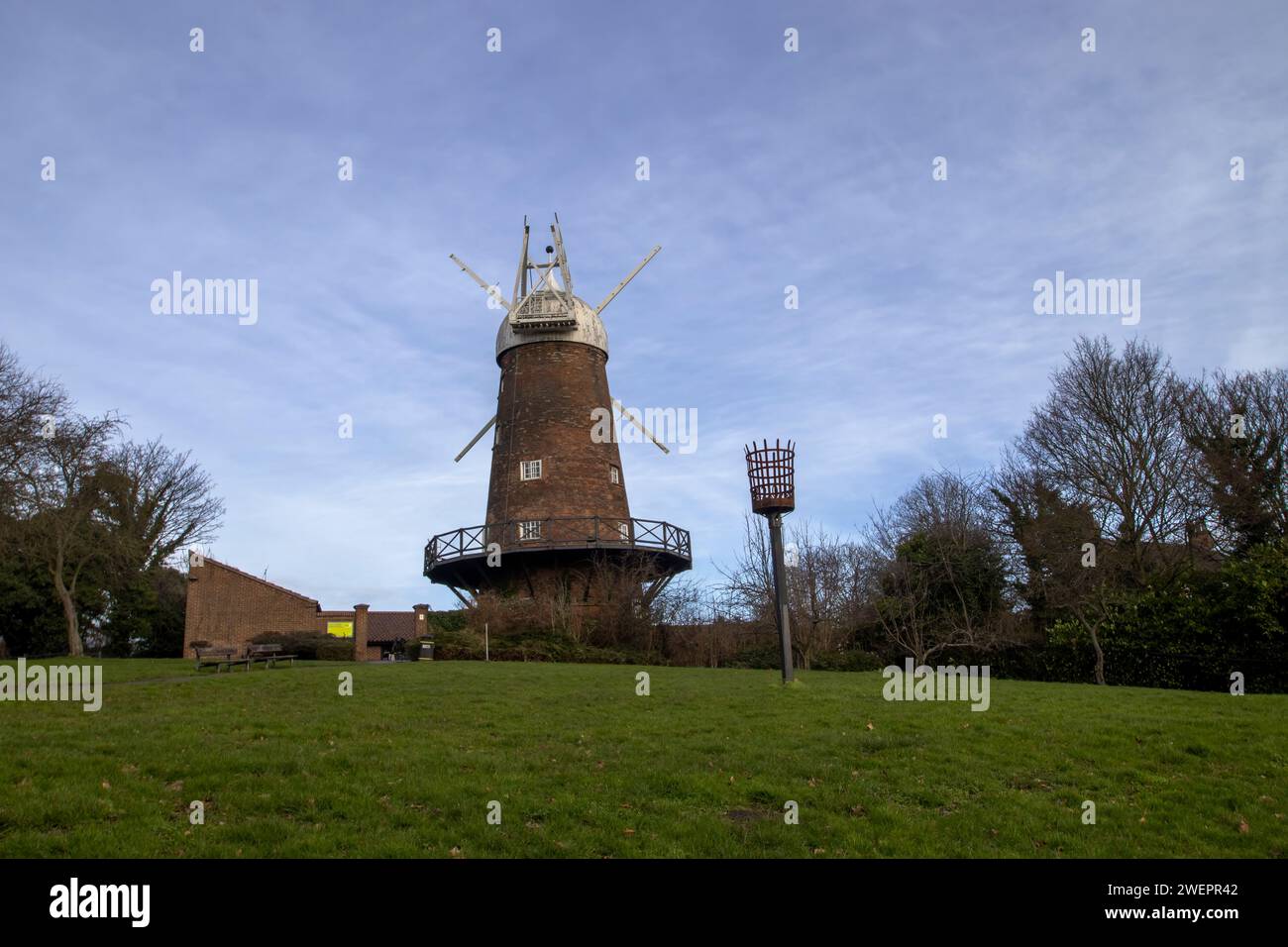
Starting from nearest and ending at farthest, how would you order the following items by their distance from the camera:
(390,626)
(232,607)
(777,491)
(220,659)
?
(777,491) < (220,659) < (232,607) < (390,626)

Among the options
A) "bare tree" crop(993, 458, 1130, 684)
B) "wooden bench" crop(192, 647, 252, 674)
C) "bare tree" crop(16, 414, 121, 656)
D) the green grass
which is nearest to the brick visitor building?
"bare tree" crop(16, 414, 121, 656)

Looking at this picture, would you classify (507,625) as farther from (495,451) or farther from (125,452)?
(125,452)

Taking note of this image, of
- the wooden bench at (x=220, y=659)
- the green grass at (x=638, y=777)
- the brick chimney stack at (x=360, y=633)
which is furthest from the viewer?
the brick chimney stack at (x=360, y=633)

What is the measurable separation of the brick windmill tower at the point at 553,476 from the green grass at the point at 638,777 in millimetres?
17581

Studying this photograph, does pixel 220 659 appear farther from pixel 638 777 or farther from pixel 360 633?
pixel 638 777

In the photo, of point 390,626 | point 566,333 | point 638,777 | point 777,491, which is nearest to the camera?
point 638,777

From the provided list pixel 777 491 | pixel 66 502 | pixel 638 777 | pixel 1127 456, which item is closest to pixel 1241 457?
pixel 1127 456

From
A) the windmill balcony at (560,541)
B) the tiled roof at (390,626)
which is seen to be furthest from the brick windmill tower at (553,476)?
the tiled roof at (390,626)

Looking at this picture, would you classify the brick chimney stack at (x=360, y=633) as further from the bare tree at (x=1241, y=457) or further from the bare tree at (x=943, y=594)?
the bare tree at (x=1241, y=457)

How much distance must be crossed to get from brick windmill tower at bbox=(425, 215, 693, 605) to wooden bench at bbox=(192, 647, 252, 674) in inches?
410

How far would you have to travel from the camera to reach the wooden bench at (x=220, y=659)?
20.9m

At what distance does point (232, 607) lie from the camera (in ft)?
126

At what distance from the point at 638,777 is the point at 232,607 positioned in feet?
108
